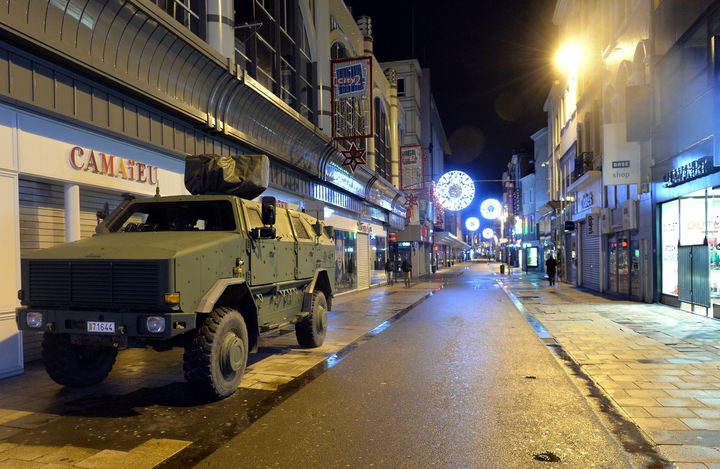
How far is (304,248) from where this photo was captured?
924 centimetres

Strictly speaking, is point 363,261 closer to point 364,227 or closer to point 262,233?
point 364,227

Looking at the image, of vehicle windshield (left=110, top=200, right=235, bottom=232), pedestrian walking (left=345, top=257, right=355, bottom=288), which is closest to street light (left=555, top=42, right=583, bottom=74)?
pedestrian walking (left=345, top=257, right=355, bottom=288)

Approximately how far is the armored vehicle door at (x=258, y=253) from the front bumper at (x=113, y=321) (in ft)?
4.96

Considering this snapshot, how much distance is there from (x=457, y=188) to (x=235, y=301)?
3359cm

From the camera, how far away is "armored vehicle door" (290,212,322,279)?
9.04 metres

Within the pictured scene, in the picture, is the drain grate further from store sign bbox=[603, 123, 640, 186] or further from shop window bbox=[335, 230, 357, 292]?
shop window bbox=[335, 230, 357, 292]

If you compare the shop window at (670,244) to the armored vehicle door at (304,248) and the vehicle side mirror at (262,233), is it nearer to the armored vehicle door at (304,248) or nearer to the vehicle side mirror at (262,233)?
the armored vehicle door at (304,248)

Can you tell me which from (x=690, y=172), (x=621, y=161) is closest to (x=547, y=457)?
(x=690, y=172)

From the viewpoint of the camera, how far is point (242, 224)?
7.09 metres

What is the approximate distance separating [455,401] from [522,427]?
3.54 feet

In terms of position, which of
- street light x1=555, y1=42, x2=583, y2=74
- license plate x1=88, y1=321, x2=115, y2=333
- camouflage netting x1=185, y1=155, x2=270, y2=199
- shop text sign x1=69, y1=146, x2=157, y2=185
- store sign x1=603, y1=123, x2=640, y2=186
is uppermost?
street light x1=555, y1=42, x2=583, y2=74

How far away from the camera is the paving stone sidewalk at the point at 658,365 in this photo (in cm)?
505

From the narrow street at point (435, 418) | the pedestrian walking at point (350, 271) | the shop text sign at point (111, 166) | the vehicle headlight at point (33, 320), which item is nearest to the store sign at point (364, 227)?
the pedestrian walking at point (350, 271)

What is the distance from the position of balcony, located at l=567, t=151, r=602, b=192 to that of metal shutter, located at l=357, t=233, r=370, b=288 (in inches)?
423
